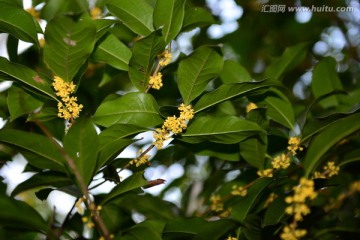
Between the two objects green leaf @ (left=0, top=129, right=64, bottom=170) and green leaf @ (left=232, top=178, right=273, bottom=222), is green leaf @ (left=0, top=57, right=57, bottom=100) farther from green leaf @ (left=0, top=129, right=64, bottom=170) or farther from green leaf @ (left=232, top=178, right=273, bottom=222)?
green leaf @ (left=232, top=178, right=273, bottom=222)

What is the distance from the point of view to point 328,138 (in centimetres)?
131

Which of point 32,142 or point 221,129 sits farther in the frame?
point 221,129

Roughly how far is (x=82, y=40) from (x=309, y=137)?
34.0 inches

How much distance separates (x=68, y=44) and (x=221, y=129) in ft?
1.86

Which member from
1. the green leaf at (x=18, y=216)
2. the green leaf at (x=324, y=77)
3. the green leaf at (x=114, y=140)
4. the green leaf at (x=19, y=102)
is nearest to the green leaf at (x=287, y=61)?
the green leaf at (x=324, y=77)

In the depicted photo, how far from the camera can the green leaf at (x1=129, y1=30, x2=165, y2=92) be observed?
1.27 metres

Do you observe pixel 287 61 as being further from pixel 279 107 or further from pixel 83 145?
pixel 83 145

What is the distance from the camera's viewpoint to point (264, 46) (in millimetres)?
3439

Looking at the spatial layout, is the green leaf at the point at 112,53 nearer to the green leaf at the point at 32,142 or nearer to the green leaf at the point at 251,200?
the green leaf at the point at 32,142

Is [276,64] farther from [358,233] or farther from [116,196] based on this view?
[116,196]

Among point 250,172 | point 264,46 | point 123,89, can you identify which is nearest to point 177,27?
point 250,172

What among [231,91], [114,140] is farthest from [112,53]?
[231,91]

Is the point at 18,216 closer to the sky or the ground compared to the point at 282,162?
closer to the ground

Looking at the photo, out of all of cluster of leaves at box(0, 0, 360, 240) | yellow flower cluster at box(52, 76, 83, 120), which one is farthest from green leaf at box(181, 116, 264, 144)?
yellow flower cluster at box(52, 76, 83, 120)
